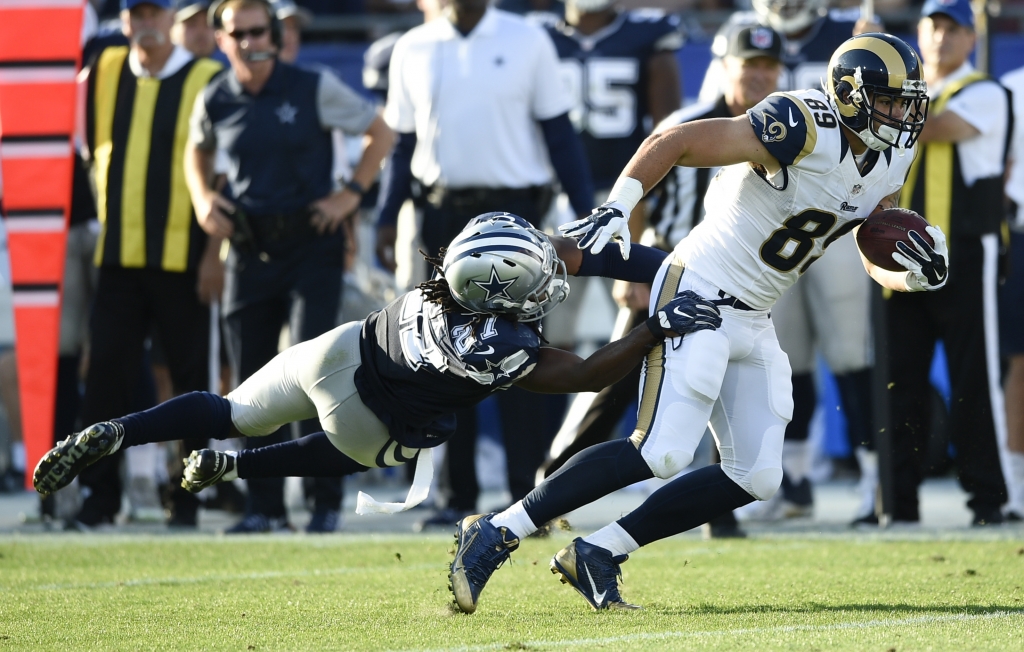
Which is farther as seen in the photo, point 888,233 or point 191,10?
point 191,10

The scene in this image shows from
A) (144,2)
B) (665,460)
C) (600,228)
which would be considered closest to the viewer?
(600,228)

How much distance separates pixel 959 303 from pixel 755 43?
1407 millimetres

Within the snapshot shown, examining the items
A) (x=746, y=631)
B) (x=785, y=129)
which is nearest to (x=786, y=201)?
(x=785, y=129)

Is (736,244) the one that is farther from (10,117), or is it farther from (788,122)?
(10,117)

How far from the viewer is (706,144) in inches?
161

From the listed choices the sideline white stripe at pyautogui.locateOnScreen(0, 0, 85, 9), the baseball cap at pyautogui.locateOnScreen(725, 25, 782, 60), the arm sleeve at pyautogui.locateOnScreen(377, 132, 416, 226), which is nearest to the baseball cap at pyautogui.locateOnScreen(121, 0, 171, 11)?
the sideline white stripe at pyautogui.locateOnScreen(0, 0, 85, 9)

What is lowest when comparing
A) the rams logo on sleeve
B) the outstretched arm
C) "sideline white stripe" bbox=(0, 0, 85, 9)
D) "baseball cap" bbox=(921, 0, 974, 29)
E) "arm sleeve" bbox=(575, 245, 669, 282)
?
the outstretched arm

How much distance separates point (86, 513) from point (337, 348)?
8.76 ft

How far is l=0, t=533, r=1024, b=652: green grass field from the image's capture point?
3.78m

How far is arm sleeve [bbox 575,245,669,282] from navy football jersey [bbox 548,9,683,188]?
2868 mm

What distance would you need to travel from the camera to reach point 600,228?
3971 millimetres

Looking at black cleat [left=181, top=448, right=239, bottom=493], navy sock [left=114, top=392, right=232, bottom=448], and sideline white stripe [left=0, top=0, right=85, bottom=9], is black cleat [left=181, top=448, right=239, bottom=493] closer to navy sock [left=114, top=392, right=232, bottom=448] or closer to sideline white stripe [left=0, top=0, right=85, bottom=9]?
navy sock [left=114, top=392, right=232, bottom=448]

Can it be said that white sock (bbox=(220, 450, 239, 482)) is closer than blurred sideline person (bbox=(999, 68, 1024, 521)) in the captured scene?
Yes

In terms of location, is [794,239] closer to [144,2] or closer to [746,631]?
[746,631]
